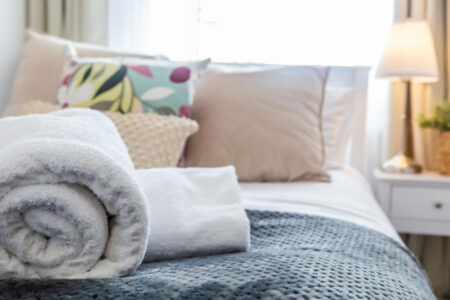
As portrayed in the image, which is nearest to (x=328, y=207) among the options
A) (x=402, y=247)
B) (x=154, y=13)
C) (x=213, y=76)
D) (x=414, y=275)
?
(x=402, y=247)

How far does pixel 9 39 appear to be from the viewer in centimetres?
227

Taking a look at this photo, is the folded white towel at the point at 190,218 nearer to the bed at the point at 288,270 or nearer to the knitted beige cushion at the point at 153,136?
the bed at the point at 288,270

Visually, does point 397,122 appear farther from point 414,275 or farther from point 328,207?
point 414,275

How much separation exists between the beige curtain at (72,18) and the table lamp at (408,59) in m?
1.30

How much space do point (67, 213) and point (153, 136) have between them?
77 cm

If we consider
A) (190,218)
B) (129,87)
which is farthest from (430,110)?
(190,218)

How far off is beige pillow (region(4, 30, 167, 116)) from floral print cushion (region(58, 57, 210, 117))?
0.22m

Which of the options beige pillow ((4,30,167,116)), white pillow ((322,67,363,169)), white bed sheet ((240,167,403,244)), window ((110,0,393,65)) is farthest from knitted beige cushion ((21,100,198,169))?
window ((110,0,393,65))

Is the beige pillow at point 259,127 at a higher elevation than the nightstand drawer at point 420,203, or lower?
higher

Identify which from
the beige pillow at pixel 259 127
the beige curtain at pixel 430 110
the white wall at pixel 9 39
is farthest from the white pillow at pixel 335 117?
the white wall at pixel 9 39

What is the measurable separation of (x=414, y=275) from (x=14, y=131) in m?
0.67

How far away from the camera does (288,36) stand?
2391 mm

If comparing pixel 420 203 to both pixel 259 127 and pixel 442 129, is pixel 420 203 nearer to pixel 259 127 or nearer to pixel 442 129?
pixel 442 129

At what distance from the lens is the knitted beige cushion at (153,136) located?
129 cm
